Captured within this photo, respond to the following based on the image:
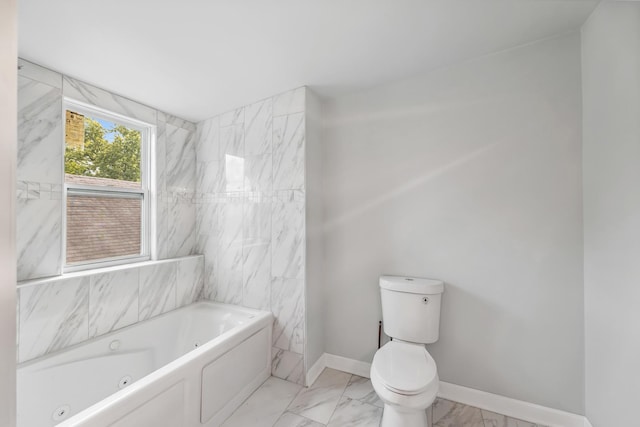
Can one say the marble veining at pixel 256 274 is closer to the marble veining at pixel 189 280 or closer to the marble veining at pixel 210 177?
the marble veining at pixel 189 280

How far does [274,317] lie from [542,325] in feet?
6.03

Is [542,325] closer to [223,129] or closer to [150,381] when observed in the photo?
[150,381]

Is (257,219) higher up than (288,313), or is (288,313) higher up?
(257,219)

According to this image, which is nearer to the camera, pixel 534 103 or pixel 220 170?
pixel 534 103

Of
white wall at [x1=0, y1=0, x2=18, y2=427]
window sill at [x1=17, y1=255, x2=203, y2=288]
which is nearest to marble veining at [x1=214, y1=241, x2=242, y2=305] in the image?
window sill at [x1=17, y1=255, x2=203, y2=288]

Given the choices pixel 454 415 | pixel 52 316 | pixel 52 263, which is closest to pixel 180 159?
pixel 52 263

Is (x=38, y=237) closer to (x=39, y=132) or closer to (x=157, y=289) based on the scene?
(x=39, y=132)

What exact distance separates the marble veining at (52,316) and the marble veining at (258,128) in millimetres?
1530

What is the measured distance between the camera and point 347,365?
87.0 inches

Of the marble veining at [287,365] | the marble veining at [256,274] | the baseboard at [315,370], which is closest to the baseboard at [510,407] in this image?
the baseboard at [315,370]

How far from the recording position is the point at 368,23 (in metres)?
1.49

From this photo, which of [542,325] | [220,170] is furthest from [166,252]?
[542,325]

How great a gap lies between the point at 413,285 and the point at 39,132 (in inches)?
103

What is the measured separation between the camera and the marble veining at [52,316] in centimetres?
154
